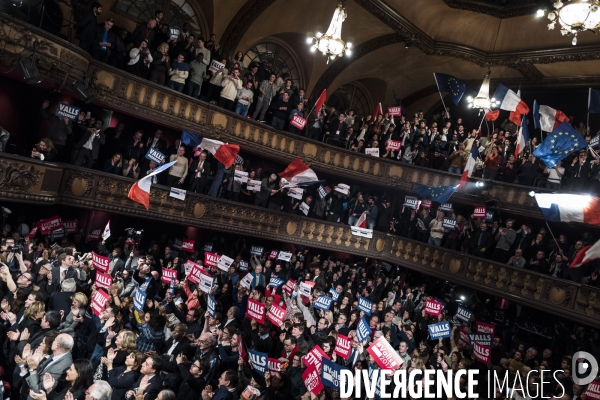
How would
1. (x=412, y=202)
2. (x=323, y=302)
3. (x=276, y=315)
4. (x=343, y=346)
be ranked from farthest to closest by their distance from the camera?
(x=412, y=202) → (x=323, y=302) → (x=276, y=315) → (x=343, y=346)

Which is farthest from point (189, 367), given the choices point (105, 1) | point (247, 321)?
point (105, 1)

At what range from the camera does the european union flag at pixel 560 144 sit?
11.5 metres

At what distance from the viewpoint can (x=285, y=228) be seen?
1614 cm

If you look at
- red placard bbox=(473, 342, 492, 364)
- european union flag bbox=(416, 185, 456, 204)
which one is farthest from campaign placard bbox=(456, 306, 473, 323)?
european union flag bbox=(416, 185, 456, 204)

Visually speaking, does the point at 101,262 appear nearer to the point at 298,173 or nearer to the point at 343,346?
the point at 343,346

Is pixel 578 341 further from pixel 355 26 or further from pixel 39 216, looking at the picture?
pixel 39 216

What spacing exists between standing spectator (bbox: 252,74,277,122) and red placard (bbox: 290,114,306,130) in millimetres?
960

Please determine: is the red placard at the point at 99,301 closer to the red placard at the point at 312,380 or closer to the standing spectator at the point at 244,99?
the red placard at the point at 312,380

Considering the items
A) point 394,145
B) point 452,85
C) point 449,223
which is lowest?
point 449,223

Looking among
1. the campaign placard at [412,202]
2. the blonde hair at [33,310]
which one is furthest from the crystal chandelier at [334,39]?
the campaign placard at [412,202]

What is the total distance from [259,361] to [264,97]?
1030cm

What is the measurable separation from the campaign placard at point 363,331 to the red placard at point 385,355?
1.43 meters

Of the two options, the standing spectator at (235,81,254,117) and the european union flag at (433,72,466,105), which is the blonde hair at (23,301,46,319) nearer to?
the standing spectator at (235,81,254,117)

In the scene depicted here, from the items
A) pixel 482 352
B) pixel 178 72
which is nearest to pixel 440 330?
pixel 482 352
